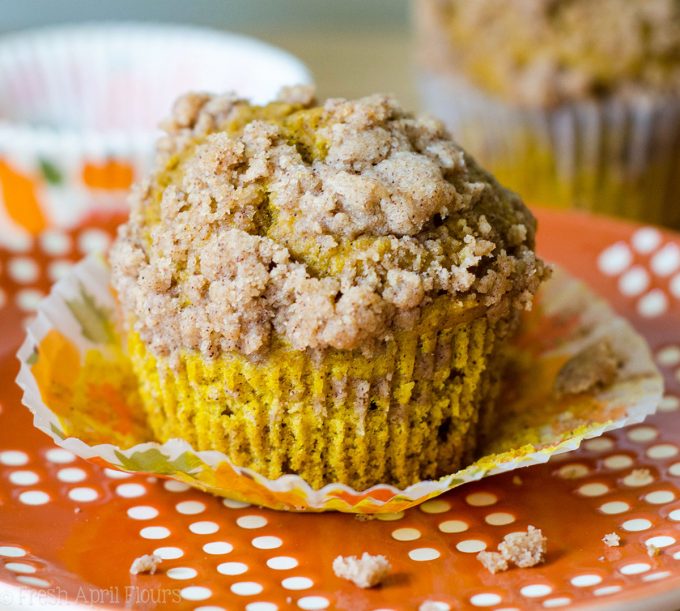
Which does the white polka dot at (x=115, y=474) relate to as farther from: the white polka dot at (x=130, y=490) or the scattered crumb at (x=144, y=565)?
the scattered crumb at (x=144, y=565)

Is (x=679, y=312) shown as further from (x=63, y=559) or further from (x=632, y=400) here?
(x=63, y=559)

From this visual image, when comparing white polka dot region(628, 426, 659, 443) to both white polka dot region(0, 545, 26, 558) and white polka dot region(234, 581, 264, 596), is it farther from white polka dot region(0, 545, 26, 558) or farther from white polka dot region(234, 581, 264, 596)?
white polka dot region(0, 545, 26, 558)

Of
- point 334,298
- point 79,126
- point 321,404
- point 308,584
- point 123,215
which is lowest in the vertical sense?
point 308,584

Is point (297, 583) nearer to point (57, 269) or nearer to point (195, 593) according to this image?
point (195, 593)

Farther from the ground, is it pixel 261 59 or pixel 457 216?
pixel 261 59

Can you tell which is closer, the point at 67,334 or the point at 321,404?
the point at 321,404

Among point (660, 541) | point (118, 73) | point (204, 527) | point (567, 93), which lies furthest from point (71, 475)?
point (118, 73)

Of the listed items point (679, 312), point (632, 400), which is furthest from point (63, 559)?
point (679, 312)

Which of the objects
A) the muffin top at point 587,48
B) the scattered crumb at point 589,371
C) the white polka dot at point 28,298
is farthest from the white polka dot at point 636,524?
the muffin top at point 587,48
